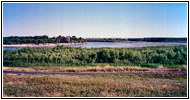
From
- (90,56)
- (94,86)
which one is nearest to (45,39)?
(90,56)

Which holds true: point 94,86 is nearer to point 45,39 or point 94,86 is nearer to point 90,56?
point 90,56

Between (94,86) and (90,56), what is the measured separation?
176 cm

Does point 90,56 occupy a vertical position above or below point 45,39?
below

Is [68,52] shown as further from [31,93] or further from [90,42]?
[31,93]

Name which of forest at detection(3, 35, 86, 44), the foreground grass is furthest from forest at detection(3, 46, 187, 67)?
the foreground grass

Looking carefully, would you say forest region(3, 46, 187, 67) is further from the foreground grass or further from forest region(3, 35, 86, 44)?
the foreground grass

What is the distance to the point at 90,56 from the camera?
27.2 feet

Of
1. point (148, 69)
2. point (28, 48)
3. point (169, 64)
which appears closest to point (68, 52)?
point (28, 48)

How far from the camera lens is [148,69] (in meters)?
8.16

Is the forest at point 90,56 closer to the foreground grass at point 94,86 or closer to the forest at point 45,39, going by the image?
the forest at point 45,39

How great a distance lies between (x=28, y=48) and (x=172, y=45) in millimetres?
5608

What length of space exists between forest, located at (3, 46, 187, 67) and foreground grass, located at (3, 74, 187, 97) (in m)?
0.71

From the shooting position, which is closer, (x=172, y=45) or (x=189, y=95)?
(x=189, y=95)

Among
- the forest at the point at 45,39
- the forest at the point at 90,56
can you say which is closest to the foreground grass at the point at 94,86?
the forest at the point at 90,56
